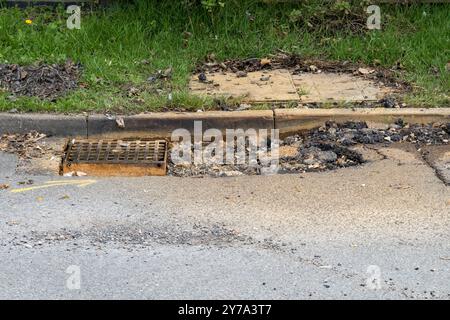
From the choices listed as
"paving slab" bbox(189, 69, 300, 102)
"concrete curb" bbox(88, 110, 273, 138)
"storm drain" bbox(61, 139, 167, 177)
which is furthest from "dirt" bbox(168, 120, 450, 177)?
"paving slab" bbox(189, 69, 300, 102)

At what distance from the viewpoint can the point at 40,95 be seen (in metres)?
7.95

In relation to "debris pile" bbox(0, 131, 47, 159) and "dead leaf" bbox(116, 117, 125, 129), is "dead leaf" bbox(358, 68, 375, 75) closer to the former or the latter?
"dead leaf" bbox(116, 117, 125, 129)

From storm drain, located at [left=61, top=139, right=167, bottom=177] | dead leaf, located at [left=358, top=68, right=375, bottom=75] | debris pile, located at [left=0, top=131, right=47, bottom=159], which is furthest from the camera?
dead leaf, located at [left=358, top=68, right=375, bottom=75]

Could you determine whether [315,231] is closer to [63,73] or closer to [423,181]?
[423,181]

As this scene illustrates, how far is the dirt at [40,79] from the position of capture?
26.3 ft

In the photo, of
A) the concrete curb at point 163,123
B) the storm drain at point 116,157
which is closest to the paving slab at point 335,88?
the concrete curb at point 163,123

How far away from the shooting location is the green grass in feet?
26.9

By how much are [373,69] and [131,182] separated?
3.10 m

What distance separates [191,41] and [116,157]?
7.17ft

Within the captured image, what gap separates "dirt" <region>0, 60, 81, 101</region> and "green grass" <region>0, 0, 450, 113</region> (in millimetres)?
108

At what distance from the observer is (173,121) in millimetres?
7543

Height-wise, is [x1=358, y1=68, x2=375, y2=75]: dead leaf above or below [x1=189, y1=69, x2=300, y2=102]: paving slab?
above

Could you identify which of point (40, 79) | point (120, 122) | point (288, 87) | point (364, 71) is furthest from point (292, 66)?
point (40, 79)
